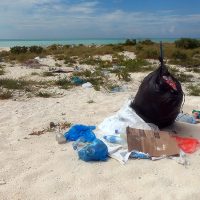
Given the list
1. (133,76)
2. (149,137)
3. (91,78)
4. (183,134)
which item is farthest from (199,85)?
(149,137)

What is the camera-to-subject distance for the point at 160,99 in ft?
13.3

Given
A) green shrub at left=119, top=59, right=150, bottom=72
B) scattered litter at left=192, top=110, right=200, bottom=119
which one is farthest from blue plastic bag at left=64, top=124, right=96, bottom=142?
green shrub at left=119, top=59, right=150, bottom=72

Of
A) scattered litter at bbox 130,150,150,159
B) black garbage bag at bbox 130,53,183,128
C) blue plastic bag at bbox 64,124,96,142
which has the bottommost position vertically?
scattered litter at bbox 130,150,150,159

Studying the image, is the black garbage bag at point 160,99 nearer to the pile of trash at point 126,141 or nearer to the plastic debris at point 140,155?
the pile of trash at point 126,141

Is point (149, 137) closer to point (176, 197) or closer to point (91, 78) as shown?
point (176, 197)

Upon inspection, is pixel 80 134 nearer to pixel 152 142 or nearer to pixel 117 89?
pixel 152 142

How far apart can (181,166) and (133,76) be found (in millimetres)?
5375

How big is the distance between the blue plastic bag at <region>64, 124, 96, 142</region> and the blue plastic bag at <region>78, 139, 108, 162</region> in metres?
0.40

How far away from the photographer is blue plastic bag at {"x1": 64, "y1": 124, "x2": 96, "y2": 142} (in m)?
3.97

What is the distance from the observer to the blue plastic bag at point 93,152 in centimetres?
345

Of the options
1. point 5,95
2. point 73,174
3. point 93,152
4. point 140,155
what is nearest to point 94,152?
point 93,152

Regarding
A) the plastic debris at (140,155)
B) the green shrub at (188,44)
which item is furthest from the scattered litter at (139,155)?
the green shrub at (188,44)

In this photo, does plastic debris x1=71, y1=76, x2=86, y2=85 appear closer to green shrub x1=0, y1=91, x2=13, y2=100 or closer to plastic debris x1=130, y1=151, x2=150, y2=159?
green shrub x1=0, y1=91, x2=13, y2=100

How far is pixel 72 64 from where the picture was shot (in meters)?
11.5
